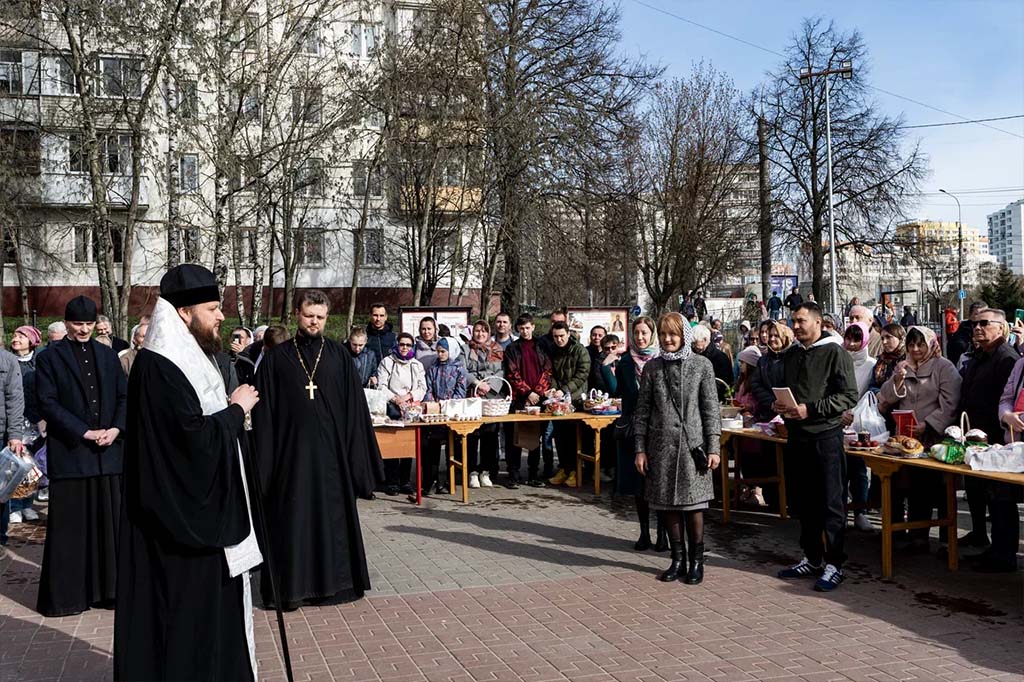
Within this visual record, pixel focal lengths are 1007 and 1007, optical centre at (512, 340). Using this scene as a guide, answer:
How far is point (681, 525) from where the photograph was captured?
23.6 ft

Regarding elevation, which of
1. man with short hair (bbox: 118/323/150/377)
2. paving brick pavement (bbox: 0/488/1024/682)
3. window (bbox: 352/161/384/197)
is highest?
window (bbox: 352/161/384/197)

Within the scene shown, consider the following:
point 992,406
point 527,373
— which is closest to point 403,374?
point 527,373

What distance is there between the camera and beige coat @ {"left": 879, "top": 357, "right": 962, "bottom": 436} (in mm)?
7707

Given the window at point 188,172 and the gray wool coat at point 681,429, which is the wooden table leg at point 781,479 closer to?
the gray wool coat at point 681,429

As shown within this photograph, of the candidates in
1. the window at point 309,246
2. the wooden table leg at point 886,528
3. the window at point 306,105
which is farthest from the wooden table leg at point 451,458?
Result: the window at point 309,246

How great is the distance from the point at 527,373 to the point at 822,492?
516 centimetres

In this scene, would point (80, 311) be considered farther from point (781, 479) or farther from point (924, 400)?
point (924, 400)

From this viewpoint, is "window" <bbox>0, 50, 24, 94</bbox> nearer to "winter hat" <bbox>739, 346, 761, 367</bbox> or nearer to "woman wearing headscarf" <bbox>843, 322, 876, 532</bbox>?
"winter hat" <bbox>739, 346, 761, 367</bbox>

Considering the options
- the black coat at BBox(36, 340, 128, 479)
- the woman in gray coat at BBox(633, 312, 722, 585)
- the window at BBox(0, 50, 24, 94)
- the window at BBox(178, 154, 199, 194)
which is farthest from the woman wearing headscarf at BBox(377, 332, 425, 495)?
the window at BBox(0, 50, 24, 94)

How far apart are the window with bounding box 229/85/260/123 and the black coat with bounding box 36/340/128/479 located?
11.0 m

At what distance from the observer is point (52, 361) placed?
22.7 ft

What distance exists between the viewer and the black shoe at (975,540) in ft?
26.2

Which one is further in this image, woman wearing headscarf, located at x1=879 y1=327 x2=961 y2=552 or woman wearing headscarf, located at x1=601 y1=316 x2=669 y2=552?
woman wearing headscarf, located at x1=601 y1=316 x2=669 y2=552

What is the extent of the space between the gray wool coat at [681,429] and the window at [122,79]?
13.3 meters
